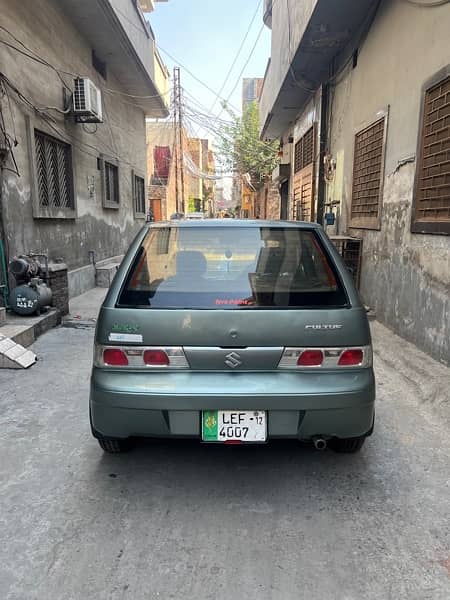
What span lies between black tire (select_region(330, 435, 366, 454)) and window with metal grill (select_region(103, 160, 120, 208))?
924 cm

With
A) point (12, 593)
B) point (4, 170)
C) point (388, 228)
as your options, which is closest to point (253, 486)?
point (12, 593)

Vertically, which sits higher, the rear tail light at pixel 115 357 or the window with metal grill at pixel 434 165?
the window with metal grill at pixel 434 165

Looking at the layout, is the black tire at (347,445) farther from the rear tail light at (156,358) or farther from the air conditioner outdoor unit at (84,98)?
the air conditioner outdoor unit at (84,98)

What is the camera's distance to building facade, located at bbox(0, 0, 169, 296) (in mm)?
6418

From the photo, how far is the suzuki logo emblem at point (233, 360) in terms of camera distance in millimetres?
2453

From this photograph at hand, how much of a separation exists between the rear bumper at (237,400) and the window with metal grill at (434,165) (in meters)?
2.83

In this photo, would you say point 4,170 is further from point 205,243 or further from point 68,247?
point 205,243

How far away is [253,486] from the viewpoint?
2.67 m

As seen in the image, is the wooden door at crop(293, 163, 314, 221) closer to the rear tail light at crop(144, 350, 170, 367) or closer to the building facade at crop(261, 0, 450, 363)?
the building facade at crop(261, 0, 450, 363)

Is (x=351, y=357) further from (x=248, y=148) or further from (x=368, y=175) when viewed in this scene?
(x=248, y=148)

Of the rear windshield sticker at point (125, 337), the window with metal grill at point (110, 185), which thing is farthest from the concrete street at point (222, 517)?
the window with metal grill at point (110, 185)

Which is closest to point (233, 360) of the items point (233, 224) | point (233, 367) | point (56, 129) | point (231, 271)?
point (233, 367)

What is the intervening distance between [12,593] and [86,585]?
0.99ft

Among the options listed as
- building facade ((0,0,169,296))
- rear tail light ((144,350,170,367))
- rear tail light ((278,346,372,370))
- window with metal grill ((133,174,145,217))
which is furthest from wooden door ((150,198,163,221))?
rear tail light ((278,346,372,370))
